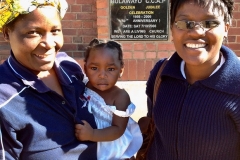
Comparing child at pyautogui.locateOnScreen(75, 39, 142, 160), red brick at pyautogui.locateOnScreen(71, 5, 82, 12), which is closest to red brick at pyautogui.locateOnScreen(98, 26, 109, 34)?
red brick at pyautogui.locateOnScreen(71, 5, 82, 12)

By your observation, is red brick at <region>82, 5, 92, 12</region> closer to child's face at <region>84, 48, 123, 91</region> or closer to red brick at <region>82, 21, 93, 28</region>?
red brick at <region>82, 21, 93, 28</region>

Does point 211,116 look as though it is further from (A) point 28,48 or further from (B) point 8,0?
(B) point 8,0

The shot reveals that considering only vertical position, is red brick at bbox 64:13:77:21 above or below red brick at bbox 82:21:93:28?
above

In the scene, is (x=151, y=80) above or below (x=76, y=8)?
below

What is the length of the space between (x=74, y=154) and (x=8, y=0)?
3.03ft

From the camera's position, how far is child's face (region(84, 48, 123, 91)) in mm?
2305

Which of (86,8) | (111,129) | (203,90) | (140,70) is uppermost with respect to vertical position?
(86,8)

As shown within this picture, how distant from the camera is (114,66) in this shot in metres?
2.34

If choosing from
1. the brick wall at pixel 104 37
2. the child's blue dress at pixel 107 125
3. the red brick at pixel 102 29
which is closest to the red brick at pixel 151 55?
the brick wall at pixel 104 37

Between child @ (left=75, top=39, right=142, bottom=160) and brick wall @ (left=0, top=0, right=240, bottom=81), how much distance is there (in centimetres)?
223

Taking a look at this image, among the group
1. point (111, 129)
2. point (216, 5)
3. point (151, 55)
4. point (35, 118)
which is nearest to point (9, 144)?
point (35, 118)

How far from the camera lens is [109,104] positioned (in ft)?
7.57

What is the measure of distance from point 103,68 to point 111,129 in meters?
0.42

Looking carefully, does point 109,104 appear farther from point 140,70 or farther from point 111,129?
point 140,70
